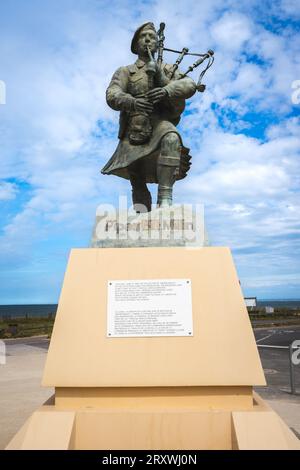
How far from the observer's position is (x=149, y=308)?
3.27 m

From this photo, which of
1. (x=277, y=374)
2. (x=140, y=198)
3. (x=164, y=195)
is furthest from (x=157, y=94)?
(x=277, y=374)

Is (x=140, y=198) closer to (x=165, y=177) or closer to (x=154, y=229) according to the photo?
(x=165, y=177)

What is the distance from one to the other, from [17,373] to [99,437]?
598 centimetres

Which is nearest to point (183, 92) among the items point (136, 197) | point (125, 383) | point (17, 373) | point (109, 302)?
point (136, 197)

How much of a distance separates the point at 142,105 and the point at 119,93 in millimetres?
278

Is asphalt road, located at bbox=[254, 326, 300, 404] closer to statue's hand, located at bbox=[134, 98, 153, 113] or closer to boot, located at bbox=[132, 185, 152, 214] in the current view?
boot, located at bbox=[132, 185, 152, 214]

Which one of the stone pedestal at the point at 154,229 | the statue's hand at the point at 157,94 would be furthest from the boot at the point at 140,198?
the statue's hand at the point at 157,94

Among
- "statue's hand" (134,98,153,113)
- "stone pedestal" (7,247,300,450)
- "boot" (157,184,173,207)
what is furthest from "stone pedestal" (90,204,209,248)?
"statue's hand" (134,98,153,113)

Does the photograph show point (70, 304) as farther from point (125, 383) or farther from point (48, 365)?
point (125, 383)

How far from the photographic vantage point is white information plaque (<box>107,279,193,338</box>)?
3.18 metres

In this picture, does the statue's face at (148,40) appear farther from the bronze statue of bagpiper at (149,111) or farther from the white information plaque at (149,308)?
the white information plaque at (149,308)

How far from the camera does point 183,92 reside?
4227mm

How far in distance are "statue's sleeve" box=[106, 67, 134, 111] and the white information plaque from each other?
6.37ft

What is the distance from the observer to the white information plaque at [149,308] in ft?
10.4
